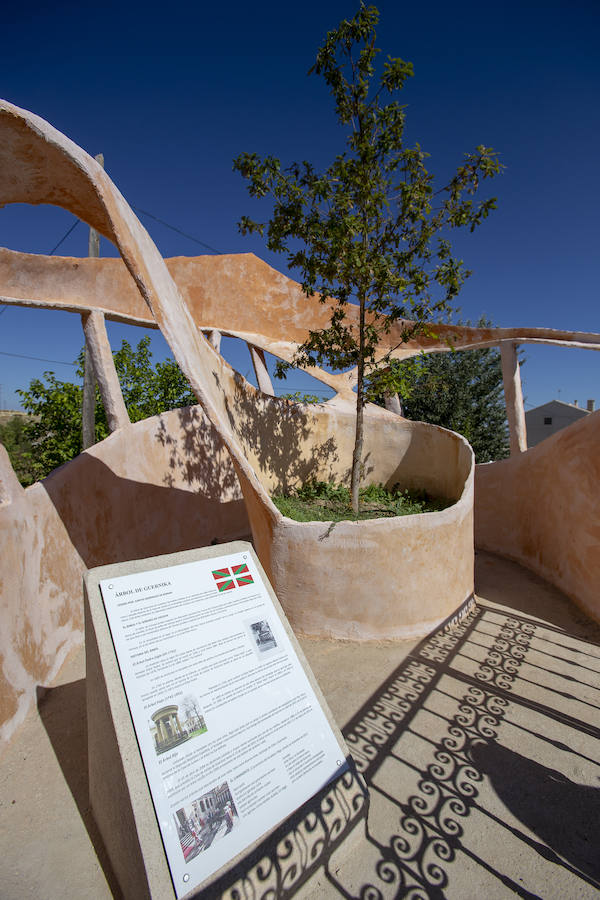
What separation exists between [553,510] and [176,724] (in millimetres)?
6262

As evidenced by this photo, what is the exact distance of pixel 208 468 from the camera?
318 inches

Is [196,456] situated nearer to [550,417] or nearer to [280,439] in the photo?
[280,439]

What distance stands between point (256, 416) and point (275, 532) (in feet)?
9.80

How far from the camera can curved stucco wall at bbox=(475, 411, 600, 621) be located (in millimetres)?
5609

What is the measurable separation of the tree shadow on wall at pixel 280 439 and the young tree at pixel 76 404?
4.68m

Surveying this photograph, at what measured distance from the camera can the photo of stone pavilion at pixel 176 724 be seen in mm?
1966

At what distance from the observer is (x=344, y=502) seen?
7.34 meters

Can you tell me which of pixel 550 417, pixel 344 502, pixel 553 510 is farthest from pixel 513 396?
pixel 550 417

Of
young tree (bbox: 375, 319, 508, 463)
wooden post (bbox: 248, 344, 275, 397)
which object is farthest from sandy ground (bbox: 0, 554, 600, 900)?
young tree (bbox: 375, 319, 508, 463)

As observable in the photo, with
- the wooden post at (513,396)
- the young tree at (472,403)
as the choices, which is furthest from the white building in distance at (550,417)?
the wooden post at (513,396)

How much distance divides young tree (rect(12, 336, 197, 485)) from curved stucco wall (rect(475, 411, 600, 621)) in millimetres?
8120

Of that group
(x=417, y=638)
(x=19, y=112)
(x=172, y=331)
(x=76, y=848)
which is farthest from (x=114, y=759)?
(x=19, y=112)

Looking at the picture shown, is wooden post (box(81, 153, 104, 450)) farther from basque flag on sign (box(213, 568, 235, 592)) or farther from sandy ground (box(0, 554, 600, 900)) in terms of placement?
basque flag on sign (box(213, 568, 235, 592))

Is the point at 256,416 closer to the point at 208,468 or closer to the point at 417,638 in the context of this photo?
the point at 208,468
